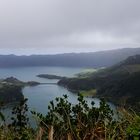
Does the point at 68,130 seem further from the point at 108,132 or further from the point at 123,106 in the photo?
the point at 123,106

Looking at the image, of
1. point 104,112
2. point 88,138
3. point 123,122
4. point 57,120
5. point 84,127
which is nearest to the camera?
point 88,138

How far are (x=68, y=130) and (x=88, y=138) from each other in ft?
1.34

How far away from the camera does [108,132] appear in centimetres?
536

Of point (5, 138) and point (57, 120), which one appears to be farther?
point (57, 120)

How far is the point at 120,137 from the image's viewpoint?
18.3 ft

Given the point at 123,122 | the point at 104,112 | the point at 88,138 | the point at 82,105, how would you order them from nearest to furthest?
the point at 88,138 < the point at 123,122 < the point at 104,112 < the point at 82,105

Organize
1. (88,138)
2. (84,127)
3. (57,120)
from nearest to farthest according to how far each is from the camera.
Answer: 1. (88,138)
2. (84,127)
3. (57,120)

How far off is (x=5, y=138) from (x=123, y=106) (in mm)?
2224

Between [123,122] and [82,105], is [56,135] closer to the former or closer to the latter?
[123,122]

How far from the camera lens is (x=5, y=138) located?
228 inches

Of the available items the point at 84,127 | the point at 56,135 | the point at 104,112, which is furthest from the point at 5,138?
the point at 104,112

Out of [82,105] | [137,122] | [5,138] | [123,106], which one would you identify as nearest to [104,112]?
[82,105]

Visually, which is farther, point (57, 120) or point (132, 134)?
point (57, 120)

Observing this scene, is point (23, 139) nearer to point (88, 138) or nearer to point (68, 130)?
point (68, 130)
